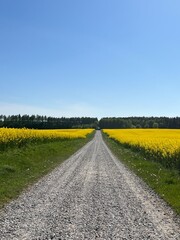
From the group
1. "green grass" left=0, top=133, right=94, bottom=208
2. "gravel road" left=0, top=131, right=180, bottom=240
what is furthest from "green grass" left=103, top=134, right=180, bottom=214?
"green grass" left=0, top=133, right=94, bottom=208

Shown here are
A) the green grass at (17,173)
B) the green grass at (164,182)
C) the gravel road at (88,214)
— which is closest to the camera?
the gravel road at (88,214)

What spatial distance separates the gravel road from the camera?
28.9 ft

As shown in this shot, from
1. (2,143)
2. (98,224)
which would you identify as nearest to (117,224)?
(98,224)

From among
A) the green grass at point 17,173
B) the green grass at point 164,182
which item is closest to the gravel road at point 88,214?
the green grass at point 164,182

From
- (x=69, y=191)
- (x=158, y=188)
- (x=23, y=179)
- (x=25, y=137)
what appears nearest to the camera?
(x=69, y=191)

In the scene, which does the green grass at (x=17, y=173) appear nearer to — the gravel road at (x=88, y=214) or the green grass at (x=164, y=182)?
the gravel road at (x=88, y=214)

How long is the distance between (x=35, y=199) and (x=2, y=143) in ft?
58.9

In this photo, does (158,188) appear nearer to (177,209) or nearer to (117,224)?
(177,209)

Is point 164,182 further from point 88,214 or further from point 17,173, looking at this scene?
point 17,173

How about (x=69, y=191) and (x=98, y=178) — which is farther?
(x=98, y=178)

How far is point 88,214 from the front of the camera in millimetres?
10789

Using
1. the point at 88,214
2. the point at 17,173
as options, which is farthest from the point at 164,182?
the point at 17,173

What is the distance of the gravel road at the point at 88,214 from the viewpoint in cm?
881

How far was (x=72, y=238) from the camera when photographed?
8.38 metres
